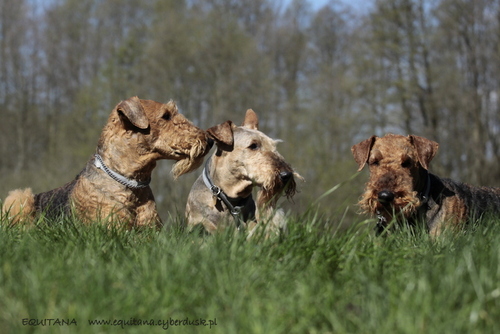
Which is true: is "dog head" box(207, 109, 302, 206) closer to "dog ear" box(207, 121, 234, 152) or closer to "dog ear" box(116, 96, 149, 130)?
"dog ear" box(207, 121, 234, 152)

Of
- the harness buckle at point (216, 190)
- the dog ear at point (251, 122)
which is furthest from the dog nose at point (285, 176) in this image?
the dog ear at point (251, 122)

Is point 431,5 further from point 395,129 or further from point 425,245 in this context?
Answer: point 425,245

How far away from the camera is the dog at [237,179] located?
17.1 feet

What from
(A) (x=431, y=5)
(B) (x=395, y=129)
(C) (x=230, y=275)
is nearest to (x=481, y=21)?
(A) (x=431, y=5)

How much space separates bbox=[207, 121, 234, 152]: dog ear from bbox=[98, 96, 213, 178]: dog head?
228 mm

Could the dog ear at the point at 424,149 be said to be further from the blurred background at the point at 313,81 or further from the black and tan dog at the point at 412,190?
the blurred background at the point at 313,81

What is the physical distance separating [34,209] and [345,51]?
26493 mm

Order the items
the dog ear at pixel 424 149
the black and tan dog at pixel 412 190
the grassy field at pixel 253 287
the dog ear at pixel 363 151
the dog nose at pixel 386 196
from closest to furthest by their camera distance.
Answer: the grassy field at pixel 253 287
the dog nose at pixel 386 196
the black and tan dog at pixel 412 190
the dog ear at pixel 424 149
the dog ear at pixel 363 151

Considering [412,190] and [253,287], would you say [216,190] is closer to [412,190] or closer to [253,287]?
[412,190]

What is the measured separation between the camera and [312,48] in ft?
104

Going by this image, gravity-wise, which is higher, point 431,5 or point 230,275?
point 431,5

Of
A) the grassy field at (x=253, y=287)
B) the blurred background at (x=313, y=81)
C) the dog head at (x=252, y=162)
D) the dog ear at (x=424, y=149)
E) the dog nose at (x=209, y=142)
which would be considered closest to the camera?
the grassy field at (x=253, y=287)

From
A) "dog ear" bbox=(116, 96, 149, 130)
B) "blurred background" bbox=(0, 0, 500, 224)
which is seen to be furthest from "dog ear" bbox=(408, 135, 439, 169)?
"blurred background" bbox=(0, 0, 500, 224)

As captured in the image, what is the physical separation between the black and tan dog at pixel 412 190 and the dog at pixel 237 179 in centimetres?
82
